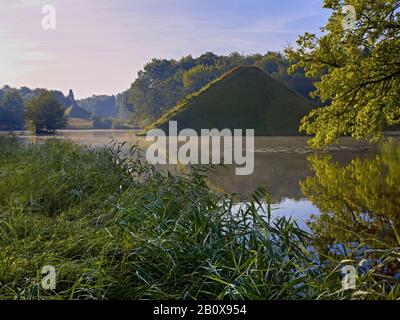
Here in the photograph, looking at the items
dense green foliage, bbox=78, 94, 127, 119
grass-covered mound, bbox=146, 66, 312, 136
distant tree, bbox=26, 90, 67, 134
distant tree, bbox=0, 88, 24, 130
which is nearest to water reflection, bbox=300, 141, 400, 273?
grass-covered mound, bbox=146, 66, 312, 136

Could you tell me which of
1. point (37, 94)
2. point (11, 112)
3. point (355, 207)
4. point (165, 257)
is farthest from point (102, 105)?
point (165, 257)

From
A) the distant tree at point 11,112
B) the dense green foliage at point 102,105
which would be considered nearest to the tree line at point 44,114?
the distant tree at point 11,112

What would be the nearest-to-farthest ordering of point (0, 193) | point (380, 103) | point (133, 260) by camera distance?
point (133, 260), point (0, 193), point (380, 103)

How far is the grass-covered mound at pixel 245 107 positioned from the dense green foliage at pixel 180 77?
490 inches

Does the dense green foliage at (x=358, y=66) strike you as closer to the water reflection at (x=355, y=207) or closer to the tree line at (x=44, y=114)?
the water reflection at (x=355, y=207)

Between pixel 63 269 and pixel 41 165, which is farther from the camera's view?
pixel 41 165

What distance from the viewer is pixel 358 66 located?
554 inches

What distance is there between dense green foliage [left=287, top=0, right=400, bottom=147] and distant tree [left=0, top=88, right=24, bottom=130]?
180ft

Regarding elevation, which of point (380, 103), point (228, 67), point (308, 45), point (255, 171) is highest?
point (228, 67)

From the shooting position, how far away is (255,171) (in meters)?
12.5

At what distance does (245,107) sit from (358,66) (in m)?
32.2

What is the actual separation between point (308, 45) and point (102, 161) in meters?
9.94
